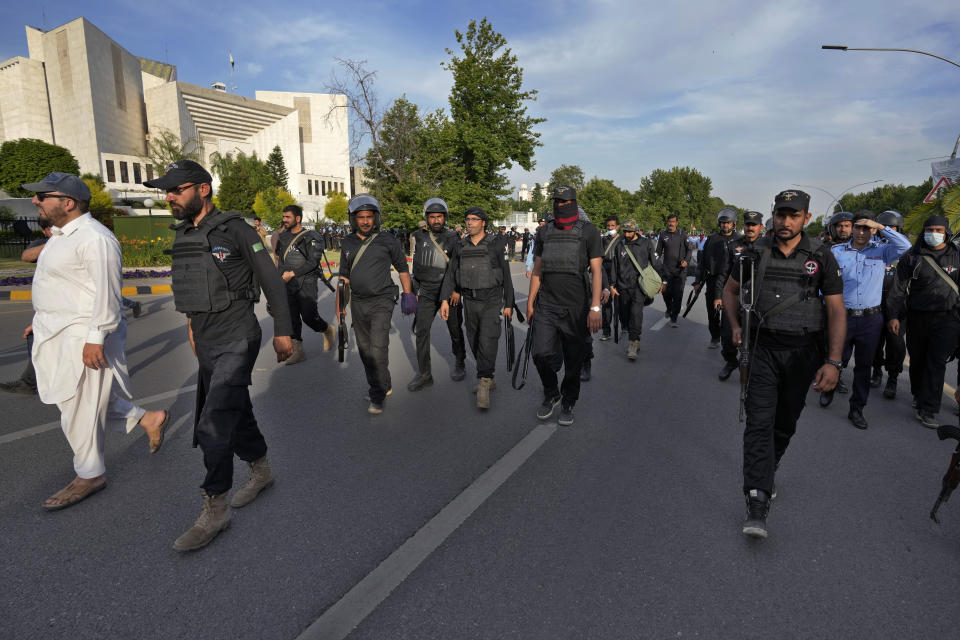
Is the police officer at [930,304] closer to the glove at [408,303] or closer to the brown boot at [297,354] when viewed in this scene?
the glove at [408,303]

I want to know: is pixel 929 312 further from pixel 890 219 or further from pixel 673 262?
pixel 673 262

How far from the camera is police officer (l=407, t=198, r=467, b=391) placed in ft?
18.2

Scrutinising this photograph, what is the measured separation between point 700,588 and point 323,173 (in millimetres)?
126517

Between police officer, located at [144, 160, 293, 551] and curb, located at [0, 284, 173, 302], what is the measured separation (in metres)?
10.7

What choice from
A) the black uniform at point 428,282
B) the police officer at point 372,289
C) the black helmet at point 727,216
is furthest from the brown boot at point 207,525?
the black helmet at point 727,216

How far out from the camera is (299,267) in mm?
6582

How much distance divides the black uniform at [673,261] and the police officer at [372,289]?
532 cm

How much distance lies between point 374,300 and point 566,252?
1.76 m

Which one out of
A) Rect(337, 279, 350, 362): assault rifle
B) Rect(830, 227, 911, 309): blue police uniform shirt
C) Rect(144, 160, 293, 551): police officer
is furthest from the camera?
Rect(337, 279, 350, 362): assault rifle

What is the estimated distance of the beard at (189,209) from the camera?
8.98 ft

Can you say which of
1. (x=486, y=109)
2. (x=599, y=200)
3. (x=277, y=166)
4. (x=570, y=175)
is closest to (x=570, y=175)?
(x=570, y=175)

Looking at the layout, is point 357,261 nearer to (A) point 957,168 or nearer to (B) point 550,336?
(B) point 550,336

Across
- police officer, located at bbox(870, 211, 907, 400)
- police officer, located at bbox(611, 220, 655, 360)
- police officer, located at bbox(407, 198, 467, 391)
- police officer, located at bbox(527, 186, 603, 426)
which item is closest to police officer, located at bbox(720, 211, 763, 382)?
police officer, located at bbox(611, 220, 655, 360)

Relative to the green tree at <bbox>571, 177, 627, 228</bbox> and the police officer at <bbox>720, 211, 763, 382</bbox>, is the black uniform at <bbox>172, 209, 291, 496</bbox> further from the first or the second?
the green tree at <bbox>571, 177, 627, 228</bbox>
